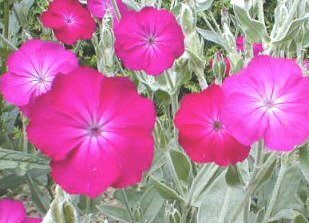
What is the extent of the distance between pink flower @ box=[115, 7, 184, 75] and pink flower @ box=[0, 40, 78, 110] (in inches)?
3.7

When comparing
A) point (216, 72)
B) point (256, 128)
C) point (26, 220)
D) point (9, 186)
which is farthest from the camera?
point (9, 186)

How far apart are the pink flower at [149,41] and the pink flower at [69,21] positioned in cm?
16

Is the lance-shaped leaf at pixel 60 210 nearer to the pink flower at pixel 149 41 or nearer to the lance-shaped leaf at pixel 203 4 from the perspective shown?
the pink flower at pixel 149 41

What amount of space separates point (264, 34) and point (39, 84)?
426 millimetres

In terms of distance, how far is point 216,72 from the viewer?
122 centimetres

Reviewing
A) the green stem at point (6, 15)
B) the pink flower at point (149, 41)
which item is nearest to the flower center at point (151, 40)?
the pink flower at point (149, 41)

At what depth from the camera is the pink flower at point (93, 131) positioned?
75 centimetres

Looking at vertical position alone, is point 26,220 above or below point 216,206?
below

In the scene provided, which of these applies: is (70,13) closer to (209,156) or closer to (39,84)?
(39,84)

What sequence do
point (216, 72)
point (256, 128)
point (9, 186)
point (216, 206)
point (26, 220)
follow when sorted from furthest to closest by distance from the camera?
1. point (9, 186)
2. point (216, 72)
3. point (216, 206)
4. point (26, 220)
5. point (256, 128)

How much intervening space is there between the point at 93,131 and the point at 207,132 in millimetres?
189

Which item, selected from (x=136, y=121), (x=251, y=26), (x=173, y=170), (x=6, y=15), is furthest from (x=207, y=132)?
(x=6, y=15)

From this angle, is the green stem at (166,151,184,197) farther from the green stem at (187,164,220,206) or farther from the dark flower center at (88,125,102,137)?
the dark flower center at (88,125,102,137)

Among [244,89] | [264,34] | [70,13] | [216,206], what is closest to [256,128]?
[244,89]
